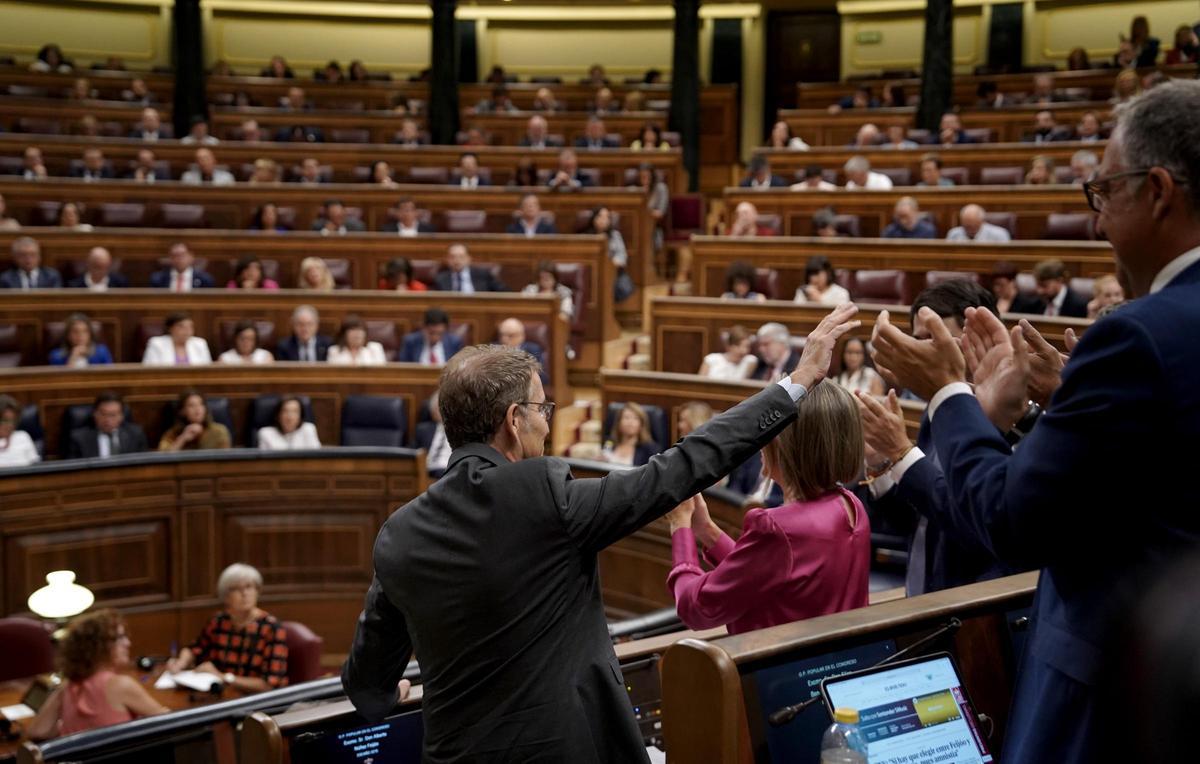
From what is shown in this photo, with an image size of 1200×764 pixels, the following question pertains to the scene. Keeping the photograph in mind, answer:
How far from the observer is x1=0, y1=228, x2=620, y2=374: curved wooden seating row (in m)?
7.62

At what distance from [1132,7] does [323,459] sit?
10.7m

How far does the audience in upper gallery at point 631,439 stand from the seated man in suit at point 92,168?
531 cm

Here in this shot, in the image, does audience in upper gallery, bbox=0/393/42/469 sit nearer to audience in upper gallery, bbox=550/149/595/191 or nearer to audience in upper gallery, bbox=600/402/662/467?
audience in upper gallery, bbox=600/402/662/467

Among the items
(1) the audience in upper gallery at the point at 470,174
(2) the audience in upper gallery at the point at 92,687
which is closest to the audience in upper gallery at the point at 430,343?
(1) the audience in upper gallery at the point at 470,174

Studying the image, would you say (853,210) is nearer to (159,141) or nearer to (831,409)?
(159,141)

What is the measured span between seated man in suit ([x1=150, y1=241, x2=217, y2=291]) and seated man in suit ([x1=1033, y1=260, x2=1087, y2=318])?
15.5 ft

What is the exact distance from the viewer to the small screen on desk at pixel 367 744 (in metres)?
1.78

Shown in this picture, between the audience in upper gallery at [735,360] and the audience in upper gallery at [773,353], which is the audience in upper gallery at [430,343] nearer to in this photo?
the audience in upper gallery at [735,360]

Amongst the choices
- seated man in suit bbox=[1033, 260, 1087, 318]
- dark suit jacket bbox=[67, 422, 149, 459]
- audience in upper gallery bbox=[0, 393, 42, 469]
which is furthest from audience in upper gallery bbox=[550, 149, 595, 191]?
audience in upper gallery bbox=[0, 393, 42, 469]

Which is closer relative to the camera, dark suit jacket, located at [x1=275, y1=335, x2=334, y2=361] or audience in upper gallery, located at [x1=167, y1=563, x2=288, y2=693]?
audience in upper gallery, located at [x1=167, y1=563, x2=288, y2=693]

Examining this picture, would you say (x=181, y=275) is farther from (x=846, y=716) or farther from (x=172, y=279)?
(x=846, y=716)

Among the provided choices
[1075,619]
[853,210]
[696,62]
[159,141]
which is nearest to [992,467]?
[1075,619]

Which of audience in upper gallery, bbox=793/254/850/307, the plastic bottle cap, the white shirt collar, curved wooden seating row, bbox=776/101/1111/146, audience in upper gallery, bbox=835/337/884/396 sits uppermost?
curved wooden seating row, bbox=776/101/1111/146

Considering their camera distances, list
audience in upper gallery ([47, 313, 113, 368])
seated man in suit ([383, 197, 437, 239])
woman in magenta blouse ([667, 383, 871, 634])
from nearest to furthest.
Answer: woman in magenta blouse ([667, 383, 871, 634]) → audience in upper gallery ([47, 313, 113, 368]) → seated man in suit ([383, 197, 437, 239])
